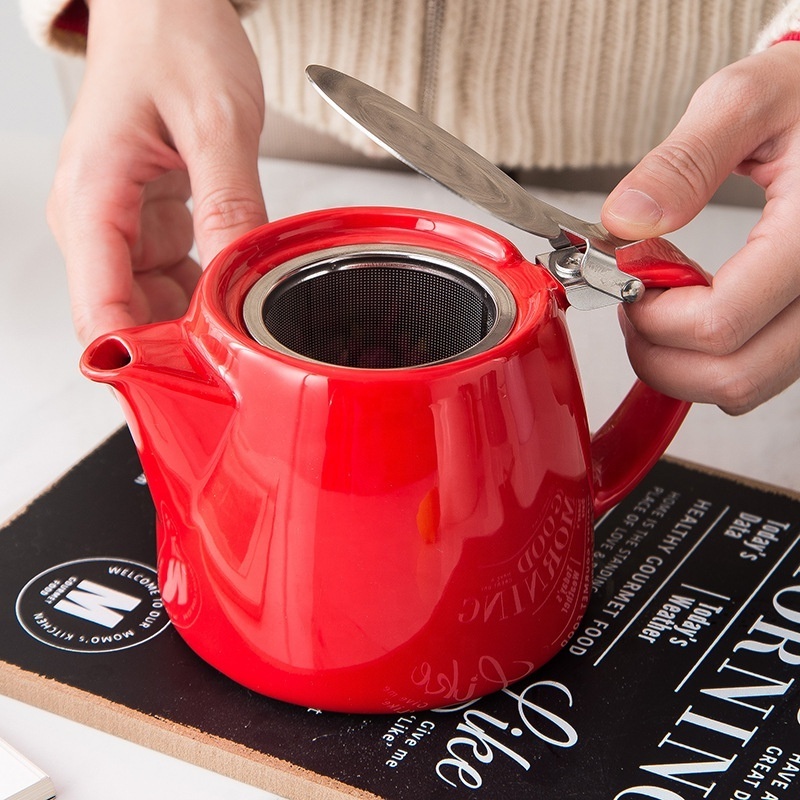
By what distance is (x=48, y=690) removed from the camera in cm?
53

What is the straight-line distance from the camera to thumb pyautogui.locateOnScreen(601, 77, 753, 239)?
535 millimetres

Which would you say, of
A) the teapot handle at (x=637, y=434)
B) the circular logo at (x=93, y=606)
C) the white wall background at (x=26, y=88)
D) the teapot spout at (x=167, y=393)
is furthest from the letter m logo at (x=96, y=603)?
the white wall background at (x=26, y=88)

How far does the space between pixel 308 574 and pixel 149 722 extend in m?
0.12

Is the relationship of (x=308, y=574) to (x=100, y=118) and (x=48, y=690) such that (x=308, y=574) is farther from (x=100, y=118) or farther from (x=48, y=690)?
(x=100, y=118)

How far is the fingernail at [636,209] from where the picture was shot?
532 mm

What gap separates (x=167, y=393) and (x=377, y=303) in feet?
0.40

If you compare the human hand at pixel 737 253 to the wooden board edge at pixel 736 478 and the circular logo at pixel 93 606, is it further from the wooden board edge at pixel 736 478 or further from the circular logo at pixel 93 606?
the circular logo at pixel 93 606

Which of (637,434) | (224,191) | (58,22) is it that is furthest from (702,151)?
(58,22)

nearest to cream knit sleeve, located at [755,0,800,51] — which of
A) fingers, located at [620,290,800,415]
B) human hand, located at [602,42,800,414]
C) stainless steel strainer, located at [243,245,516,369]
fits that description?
human hand, located at [602,42,800,414]

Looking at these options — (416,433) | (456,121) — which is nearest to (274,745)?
(416,433)

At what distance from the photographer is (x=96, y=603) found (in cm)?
59

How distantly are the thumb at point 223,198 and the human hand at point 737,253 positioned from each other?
0.22 meters

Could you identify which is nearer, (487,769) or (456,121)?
(487,769)

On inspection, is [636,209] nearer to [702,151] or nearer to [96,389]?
[702,151]
